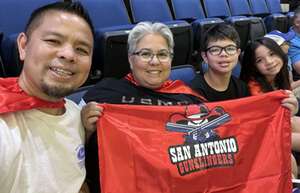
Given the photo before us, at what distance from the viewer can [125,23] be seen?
2986 millimetres

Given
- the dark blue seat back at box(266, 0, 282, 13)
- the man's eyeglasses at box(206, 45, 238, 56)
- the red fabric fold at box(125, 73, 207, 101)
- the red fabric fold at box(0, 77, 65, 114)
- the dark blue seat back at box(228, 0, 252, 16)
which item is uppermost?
the red fabric fold at box(0, 77, 65, 114)

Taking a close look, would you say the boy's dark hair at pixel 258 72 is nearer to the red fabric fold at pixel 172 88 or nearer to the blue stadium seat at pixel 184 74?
the blue stadium seat at pixel 184 74

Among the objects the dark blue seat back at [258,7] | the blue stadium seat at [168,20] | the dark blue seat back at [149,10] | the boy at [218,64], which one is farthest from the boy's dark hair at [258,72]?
the dark blue seat back at [258,7]

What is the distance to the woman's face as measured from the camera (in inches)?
58.2

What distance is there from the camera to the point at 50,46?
36.7 inches

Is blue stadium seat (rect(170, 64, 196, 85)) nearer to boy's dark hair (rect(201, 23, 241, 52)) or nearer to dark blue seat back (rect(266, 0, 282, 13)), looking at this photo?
boy's dark hair (rect(201, 23, 241, 52))

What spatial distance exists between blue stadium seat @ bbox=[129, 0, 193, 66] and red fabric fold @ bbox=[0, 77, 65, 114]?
1590 mm

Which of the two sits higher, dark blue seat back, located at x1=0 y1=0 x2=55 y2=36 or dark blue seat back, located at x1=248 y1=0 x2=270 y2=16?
dark blue seat back, located at x1=0 y1=0 x2=55 y2=36

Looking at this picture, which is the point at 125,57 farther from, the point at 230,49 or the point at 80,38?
the point at 80,38

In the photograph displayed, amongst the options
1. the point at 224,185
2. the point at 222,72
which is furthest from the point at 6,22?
the point at 224,185

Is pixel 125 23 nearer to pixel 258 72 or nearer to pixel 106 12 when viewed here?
pixel 106 12

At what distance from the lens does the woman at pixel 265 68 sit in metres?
2.07

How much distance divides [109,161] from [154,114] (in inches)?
9.0

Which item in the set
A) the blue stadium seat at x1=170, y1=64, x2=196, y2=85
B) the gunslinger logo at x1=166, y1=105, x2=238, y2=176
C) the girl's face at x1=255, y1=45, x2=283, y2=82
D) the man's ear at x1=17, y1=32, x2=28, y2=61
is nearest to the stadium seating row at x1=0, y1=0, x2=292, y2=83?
the blue stadium seat at x1=170, y1=64, x2=196, y2=85
